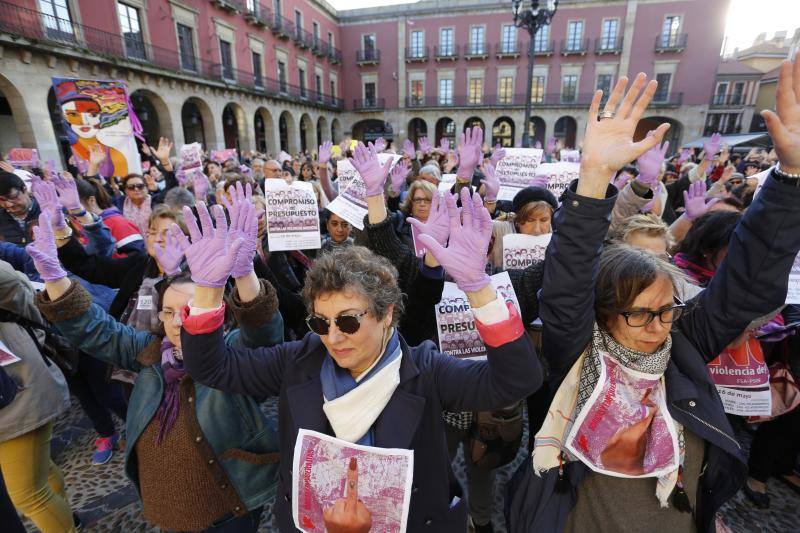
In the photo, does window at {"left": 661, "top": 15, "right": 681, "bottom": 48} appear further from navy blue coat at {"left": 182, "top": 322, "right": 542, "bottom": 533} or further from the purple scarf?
the purple scarf

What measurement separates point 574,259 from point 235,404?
4.91ft

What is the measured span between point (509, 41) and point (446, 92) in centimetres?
574

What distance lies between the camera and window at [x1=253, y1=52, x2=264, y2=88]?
23000 mm

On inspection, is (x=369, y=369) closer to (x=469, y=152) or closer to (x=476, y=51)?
(x=469, y=152)

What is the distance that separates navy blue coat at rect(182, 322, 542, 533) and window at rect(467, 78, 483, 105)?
108 feet

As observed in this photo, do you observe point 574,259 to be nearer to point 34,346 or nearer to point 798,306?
point 798,306

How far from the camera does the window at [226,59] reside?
20.2 meters

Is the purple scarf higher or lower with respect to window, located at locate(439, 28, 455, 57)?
lower

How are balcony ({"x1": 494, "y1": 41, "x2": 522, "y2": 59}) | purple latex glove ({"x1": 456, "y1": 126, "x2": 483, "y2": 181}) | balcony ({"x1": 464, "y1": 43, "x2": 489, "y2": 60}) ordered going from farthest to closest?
balcony ({"x1": 464, "y1": 43, "x2": 489, "y2": 60}) < balcony ({"x1": 494, "y1": 41, "x2": 522, "y2": 59}) < purple latex glove ({"x1": 456, "y1": 126, "x2": 483, "y2": 181})

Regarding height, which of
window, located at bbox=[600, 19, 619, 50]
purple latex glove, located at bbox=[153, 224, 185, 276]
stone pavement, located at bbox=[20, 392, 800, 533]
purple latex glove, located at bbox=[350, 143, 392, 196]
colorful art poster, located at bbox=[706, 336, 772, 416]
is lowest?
stone pavement, located at bbox=[20, 392, 800, 533]

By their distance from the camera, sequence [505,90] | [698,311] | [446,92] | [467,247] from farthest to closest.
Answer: [446,92], [505,90], [698,311], [467,247]

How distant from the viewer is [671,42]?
2681cm

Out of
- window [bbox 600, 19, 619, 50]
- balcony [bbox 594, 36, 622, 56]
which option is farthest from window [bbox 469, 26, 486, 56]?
window [bbox 600, 19, 619, 50]

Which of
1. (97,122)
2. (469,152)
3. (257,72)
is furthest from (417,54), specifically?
(469,152)
